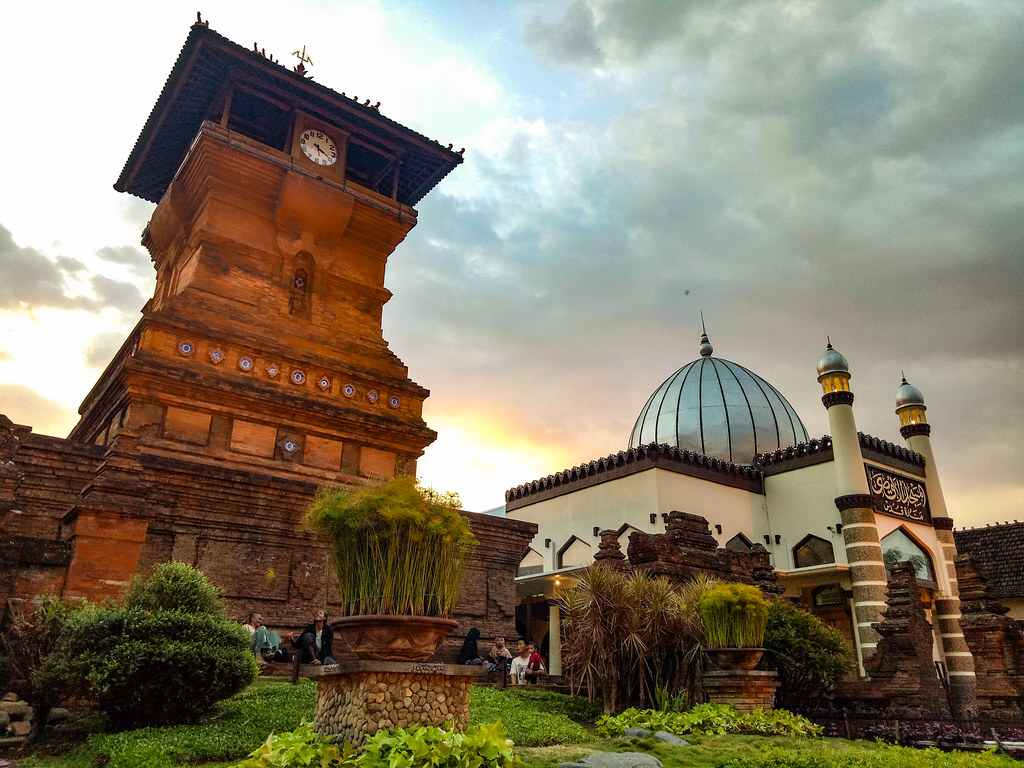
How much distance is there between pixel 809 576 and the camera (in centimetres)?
2641

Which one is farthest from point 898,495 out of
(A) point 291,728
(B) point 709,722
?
(A) point 291,728

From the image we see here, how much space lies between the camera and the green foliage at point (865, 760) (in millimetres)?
6984

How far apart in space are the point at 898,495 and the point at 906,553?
6.84ft

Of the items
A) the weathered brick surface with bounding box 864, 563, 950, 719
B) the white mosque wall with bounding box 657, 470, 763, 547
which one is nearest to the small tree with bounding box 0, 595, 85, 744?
the weathered brick surface with bounding box 864, 563, 950, 719

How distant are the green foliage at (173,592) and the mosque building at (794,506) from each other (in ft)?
53.1

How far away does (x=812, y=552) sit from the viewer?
26438 mm

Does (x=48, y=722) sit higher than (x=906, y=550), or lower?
lower

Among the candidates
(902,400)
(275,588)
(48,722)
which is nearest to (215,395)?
(275,588)

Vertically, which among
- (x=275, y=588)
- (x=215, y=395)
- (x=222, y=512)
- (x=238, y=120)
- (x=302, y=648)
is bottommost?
(x=302, y=648)

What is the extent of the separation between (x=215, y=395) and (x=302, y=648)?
6.98 metres

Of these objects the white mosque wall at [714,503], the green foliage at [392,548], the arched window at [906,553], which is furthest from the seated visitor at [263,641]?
the arched window at [906,553]

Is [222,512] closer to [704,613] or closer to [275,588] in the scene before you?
[275,588]

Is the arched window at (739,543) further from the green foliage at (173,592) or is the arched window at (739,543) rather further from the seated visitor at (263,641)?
the green foliage at (173,592)

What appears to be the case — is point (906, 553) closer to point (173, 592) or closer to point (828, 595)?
point (828, 595)
